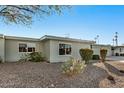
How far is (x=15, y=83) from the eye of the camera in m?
6.67

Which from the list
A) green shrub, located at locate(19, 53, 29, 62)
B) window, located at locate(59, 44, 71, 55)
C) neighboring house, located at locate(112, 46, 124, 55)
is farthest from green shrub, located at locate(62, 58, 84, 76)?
neighboring house, located at locate(112, 46, 124, 55)

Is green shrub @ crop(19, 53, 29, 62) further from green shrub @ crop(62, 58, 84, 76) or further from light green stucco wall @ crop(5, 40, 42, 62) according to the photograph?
green shrub @ crop(62, 58, 84, 76)

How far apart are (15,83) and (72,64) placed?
3058mm

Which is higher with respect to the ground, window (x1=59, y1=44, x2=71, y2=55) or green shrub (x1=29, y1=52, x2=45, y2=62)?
window (x1=59, y1=44, x2=71, y2=55)

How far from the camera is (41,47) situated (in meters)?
16.2

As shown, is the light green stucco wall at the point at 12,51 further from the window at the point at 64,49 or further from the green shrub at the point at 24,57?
the window at the point at 64,49

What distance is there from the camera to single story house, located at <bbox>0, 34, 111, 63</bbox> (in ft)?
46.4

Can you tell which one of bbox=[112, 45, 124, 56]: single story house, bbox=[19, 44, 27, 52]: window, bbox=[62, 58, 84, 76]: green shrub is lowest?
bbox=[62, 58, 84, 76]: green shrub

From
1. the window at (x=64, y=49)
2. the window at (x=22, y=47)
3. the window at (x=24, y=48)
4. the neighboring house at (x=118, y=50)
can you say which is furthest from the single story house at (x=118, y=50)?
the window at (x=22, y=47)

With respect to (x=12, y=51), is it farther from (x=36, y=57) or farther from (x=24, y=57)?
(x=36, y=57)

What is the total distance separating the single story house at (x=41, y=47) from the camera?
1416cm

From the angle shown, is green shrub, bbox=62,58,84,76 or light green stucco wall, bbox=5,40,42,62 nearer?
green shrub, bbox=62,58,84,76

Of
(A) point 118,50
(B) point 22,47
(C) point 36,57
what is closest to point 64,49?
(C) point 36,57
